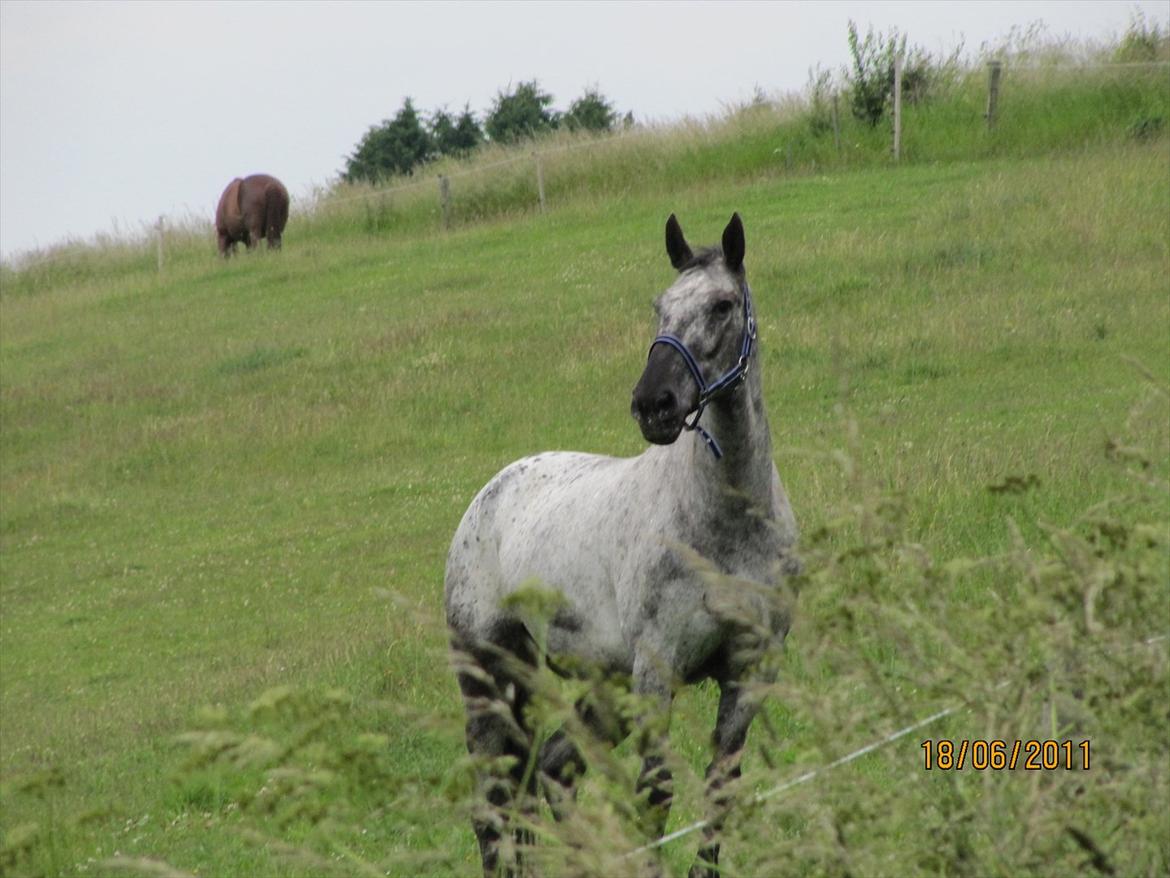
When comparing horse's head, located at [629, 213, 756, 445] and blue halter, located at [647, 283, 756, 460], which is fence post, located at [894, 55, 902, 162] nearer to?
horse's head, located at [629, 213, 756, 445]

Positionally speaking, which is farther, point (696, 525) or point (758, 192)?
point (758, 192)

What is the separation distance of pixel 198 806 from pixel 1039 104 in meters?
25.3

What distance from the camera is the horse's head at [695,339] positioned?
228 inches

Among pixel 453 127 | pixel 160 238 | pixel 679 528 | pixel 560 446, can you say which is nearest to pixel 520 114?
pixel 453 127

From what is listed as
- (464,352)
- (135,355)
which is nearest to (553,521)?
(464,352)

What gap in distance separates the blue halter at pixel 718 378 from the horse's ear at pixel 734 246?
0.10 m

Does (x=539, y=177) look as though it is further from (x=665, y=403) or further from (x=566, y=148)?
(x=665, y=403)

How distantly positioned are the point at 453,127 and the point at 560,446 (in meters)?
40.1

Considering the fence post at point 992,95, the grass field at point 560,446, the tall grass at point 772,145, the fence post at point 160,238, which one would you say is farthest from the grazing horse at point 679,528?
the fence post at point 160,238

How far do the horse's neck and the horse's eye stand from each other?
26 centimetres

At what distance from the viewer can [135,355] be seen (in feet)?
91.4

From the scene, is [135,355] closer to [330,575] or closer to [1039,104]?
[330,575]

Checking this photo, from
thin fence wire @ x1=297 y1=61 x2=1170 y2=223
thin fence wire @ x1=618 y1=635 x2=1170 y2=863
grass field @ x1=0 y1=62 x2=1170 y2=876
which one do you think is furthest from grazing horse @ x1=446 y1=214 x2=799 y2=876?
thin fence wire @ x1=297 y1=61 x2=1170 y2=223

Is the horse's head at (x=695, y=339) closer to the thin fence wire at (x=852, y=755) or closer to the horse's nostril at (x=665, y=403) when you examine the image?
the horse's nostril at (x=665, y=403)
